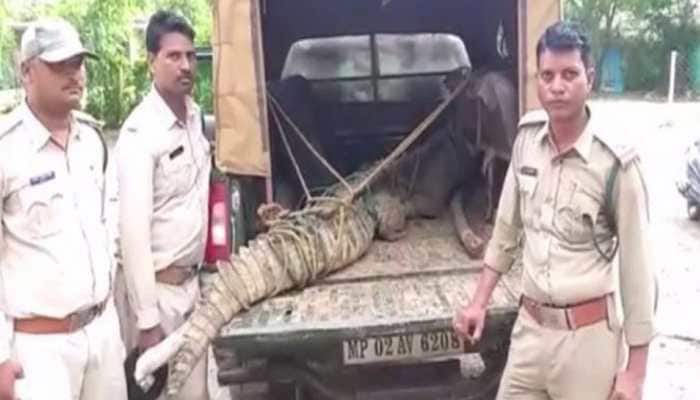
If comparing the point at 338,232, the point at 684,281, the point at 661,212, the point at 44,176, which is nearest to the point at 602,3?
the point at 661,212

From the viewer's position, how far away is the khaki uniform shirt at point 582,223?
3.22m

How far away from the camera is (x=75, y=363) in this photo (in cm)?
350

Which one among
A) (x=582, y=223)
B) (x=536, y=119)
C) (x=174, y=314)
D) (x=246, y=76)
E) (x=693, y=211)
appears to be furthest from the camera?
(x=693, y=211)

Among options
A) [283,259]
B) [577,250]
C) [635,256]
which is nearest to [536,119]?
[577,250]

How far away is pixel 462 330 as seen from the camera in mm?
3730

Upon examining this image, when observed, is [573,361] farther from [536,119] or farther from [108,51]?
[108,51]

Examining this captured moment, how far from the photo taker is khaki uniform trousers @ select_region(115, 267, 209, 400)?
13.7 feet

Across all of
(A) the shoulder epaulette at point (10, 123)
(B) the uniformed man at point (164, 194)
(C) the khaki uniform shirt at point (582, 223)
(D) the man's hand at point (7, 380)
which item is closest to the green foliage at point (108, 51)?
(B) the uniformed man at point (164, 194)

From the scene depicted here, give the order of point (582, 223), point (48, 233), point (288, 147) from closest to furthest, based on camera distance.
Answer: point (582, 223), point (48, 233), point (288, 147)

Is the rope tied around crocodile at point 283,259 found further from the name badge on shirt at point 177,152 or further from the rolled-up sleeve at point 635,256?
the rolled-up sleeve at point 635,256

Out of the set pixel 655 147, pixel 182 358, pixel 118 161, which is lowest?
pixel 655 147

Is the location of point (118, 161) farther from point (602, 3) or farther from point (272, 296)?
point (602, 3)

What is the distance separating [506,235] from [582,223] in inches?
17.4

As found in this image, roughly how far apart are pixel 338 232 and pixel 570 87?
6.42 feet
